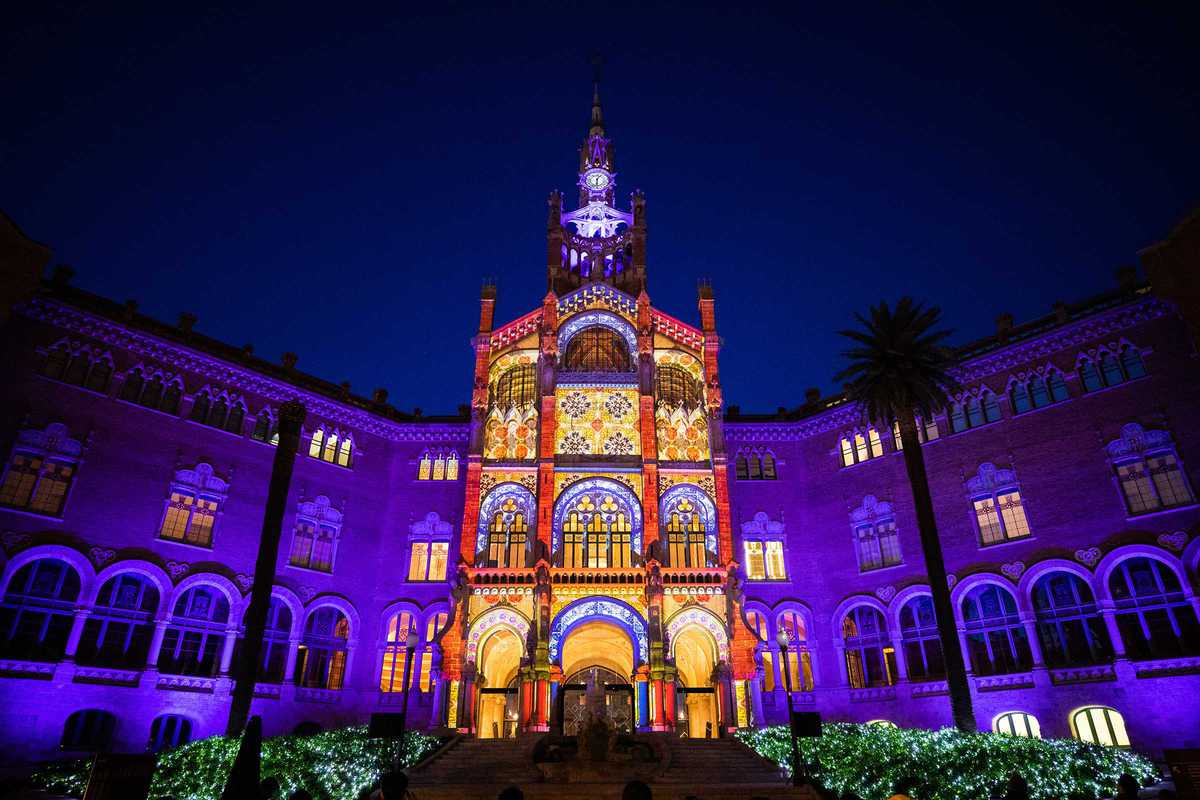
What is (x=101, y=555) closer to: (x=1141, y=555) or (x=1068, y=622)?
(x=1068, y=622)

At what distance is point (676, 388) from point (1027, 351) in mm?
17779

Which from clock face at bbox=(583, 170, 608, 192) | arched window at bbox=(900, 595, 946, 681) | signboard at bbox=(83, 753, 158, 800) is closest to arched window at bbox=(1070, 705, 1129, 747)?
arched window at bbox=(900, 595, 946, 681)

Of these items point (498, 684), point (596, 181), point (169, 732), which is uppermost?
point (596, 181)

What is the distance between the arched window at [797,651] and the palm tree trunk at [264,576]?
25.2m

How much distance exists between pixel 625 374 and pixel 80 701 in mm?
28411

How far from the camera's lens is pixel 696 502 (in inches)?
1529

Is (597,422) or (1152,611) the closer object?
(1152,611)

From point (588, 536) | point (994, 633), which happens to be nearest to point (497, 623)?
point (588, 536)

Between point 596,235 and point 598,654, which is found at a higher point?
point 596,235

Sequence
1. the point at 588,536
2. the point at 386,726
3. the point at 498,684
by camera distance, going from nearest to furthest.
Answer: the point at 386,726, the point at 588,536, the point at 498,684

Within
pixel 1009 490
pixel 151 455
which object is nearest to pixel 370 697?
pixel 151 455

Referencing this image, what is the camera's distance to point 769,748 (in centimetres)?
2661

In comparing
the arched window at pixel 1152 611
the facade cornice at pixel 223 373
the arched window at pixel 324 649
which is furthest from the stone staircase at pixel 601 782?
the facade cornice at pixel 223 373

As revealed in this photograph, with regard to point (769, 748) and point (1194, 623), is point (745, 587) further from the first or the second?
point (1194, 623)
